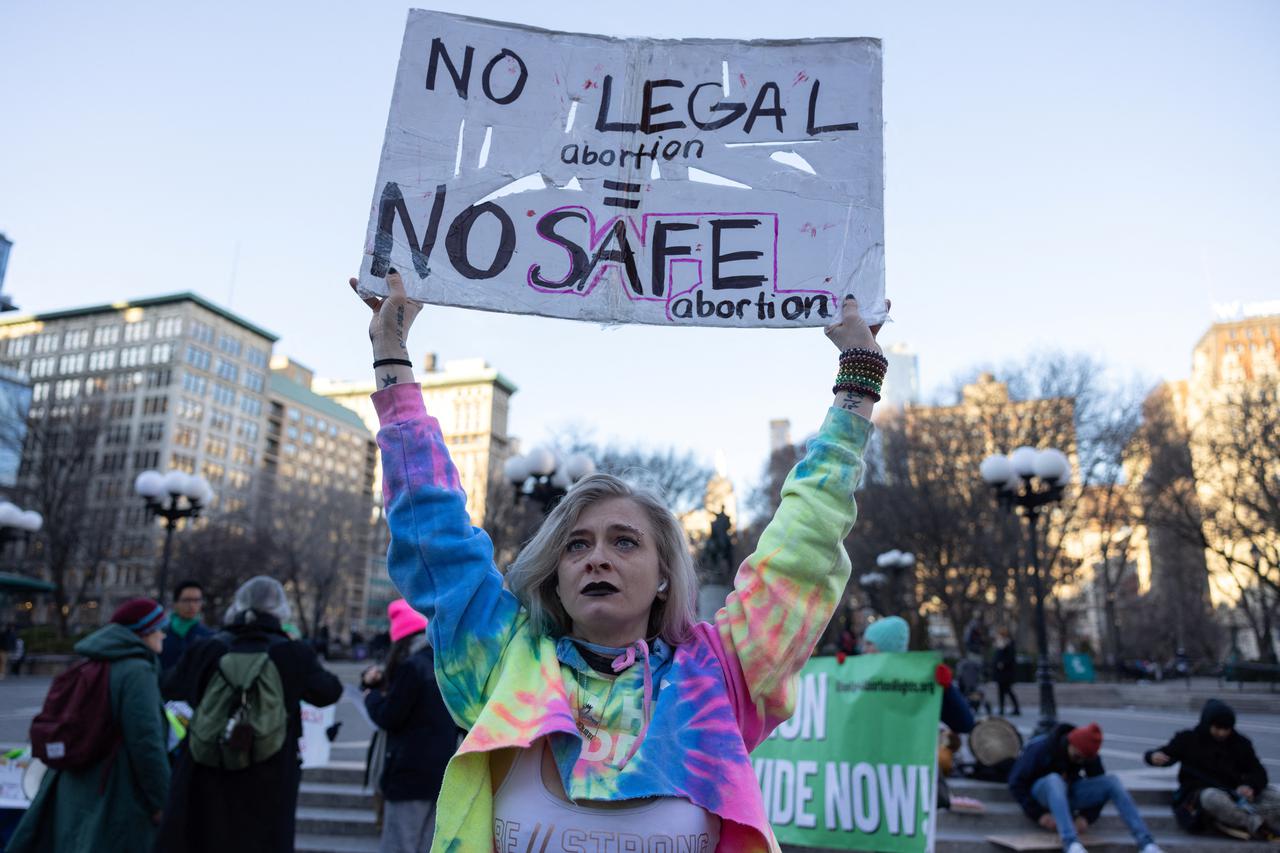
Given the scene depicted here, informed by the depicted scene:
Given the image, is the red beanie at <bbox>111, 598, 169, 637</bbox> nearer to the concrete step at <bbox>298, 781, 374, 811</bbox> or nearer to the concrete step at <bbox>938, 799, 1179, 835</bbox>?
the concrete step at <bbox>298, 781, 374, 811</bbox>

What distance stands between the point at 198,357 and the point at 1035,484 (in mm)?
83836

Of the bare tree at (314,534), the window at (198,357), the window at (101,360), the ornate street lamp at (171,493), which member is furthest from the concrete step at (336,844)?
the window at (101,360)

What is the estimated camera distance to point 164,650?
6402 millimetres

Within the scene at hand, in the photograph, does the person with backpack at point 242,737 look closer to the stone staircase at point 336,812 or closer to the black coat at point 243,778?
the black coat at point 243,778

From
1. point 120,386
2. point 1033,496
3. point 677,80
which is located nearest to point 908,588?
point 1033,496

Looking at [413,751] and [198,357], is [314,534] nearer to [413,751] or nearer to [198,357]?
[198,357]

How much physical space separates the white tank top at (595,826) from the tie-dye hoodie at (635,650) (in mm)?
32

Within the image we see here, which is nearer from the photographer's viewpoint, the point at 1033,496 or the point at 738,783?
the point at 738,783

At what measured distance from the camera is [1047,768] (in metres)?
7.23

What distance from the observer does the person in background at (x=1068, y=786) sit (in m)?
6.81

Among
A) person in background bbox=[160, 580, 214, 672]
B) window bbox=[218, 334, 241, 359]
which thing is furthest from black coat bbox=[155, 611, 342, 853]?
window bbox=[218, 334, 241, 359]

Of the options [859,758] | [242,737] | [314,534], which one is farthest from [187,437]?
[242,737]

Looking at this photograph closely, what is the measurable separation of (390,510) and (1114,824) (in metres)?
7.99

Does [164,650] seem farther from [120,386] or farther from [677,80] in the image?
[120,386]
